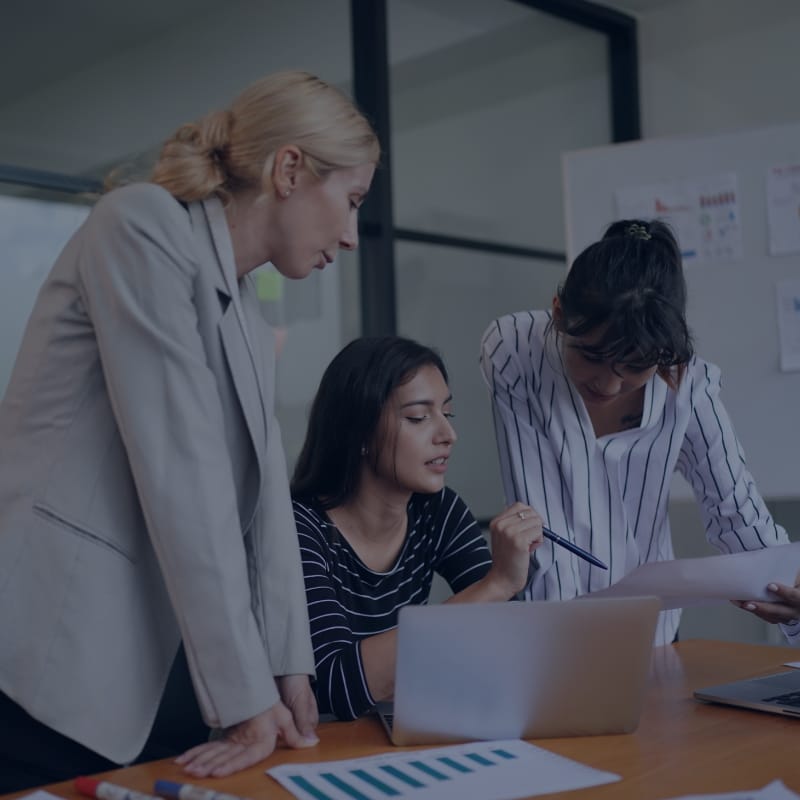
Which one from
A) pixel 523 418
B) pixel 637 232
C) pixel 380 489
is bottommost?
pixel 380 489

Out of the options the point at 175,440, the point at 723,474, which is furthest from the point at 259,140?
the point at 723,474

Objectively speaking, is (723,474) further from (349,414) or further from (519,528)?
(349,414)

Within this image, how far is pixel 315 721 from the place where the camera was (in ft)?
4.23

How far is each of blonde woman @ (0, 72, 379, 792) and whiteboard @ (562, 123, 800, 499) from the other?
210 cm

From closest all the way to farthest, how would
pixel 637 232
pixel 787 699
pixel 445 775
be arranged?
pixel 445 775 → pixel 787 699 → pixel 637 232

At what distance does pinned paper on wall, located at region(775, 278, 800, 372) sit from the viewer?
9.92 ft

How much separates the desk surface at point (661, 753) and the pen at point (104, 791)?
0.06ft

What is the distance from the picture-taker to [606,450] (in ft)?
6.08

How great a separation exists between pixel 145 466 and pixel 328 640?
480mm

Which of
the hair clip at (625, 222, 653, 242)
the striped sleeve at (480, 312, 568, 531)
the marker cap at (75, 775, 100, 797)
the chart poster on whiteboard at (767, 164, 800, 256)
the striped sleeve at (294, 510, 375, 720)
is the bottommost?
the marker cap at (75, 775, 100, 797)

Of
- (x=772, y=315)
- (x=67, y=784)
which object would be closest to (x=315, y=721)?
(x=67, y=784)

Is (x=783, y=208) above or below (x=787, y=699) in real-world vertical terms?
above

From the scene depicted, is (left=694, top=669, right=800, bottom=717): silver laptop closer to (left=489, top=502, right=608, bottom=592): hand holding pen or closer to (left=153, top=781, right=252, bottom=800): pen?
(left=489, top=502, right=608, bottom=592): hand holding pen

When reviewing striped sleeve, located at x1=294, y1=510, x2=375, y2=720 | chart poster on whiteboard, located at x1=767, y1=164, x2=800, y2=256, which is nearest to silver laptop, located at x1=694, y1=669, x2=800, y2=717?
striped sleeve, located at x1=294, y1=510, x2=375, y2=720
